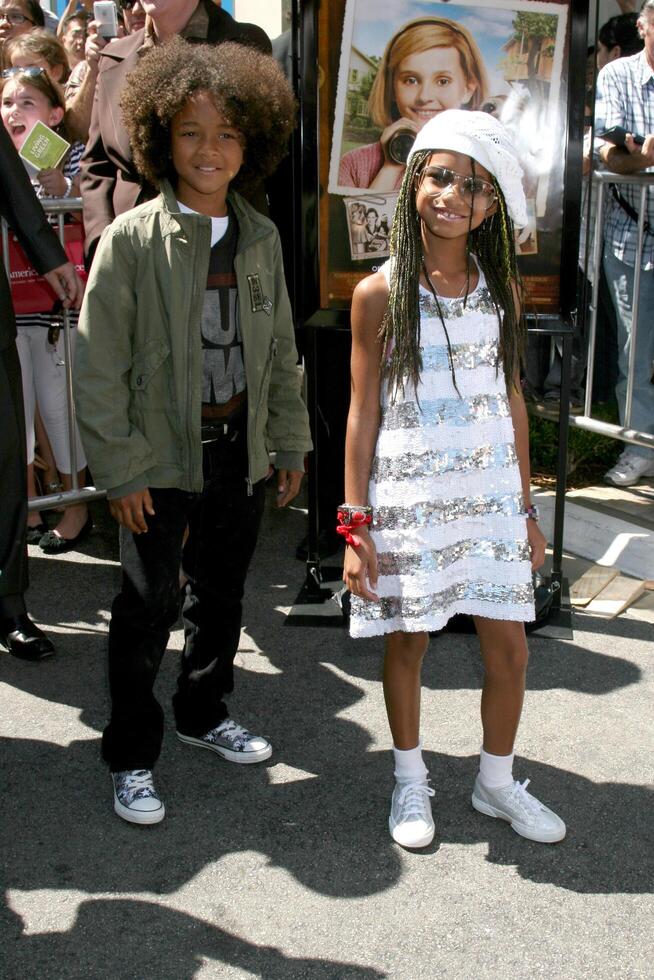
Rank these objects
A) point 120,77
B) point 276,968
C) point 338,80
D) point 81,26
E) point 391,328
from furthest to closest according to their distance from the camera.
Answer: point 81,26 < point 338,80 < point 120,77 < point 391,328 < point 276,968

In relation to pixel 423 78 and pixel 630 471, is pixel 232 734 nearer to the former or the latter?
pixel 423 78

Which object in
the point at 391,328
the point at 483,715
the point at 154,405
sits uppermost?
the point at 391,328

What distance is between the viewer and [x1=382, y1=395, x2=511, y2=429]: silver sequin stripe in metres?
2.90

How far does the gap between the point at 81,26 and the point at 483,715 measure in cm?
599

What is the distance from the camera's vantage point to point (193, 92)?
299 centimetres

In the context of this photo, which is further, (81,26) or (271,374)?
(81,26)

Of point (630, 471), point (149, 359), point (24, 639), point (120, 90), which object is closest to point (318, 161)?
point (120, 90)

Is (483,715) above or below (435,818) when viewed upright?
above

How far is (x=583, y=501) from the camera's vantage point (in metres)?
5.64

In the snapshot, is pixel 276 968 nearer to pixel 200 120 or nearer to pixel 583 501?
pixel 200 120

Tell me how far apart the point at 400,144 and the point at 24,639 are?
2223mm

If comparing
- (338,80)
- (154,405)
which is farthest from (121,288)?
(338,80)

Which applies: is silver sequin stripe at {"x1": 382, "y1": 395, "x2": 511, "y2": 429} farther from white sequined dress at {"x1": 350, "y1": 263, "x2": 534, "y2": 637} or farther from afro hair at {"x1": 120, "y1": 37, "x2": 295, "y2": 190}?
afro hair at {"x1": 120, "y1": 37, "x2": 295, "y2": 190}

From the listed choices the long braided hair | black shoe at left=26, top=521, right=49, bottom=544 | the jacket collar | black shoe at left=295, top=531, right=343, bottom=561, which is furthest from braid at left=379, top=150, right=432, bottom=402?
black shoe at left=26, top=521, right=49, bottom=544
